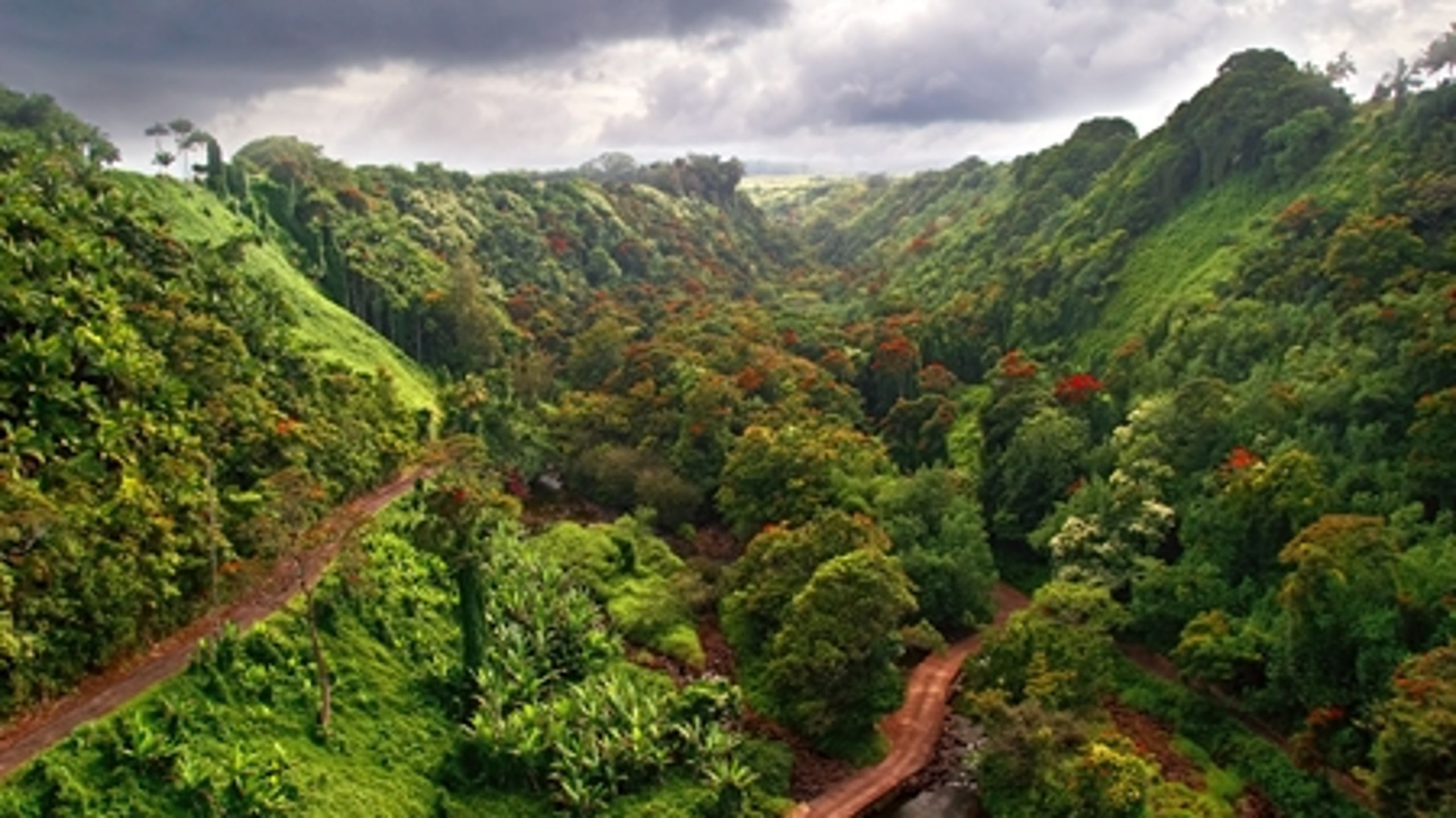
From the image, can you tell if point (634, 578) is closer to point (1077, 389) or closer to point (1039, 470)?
point (1039, 470)

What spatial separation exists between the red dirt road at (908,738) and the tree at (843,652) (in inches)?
61.7

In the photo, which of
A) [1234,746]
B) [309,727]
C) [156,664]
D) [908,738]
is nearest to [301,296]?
[156,664]

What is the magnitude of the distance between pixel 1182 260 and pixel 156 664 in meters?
61.7

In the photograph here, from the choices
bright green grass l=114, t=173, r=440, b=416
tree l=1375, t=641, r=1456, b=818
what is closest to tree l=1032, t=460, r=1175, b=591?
tree l=1375, t=641, r=1456, b=818

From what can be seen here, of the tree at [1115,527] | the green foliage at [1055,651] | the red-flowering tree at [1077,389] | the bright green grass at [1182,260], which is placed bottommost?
the green foliage at [1055,651]

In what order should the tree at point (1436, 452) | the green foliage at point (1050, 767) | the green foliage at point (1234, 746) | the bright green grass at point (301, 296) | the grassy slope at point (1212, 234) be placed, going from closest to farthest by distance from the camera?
1. the green foliage at point (1050, 767)
2. the green foliage at point (1234, 746)
3. the tree at point (1436, 452)
4. the bright green grass at point (301, 296)
5. the grassy slope at point (1212, 234)

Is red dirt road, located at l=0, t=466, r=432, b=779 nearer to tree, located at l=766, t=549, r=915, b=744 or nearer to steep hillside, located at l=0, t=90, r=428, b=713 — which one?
steep hillside, located at l=0, t=90, r=428, b=713

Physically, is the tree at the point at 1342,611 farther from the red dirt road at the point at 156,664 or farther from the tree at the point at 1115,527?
the red dirt road at the point at 156,664

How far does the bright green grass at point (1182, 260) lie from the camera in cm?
5894

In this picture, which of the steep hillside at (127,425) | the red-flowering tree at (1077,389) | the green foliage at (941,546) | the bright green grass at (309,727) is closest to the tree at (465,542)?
the bright green grass at (309,727)

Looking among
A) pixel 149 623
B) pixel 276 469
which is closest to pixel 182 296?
pixel 276 469

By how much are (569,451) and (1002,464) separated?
2497 centimetres

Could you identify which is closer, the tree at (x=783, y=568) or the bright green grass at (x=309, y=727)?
the bright green grass at (x=309, y=727)

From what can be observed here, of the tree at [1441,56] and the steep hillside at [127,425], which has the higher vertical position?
the tree at [1441,56]
